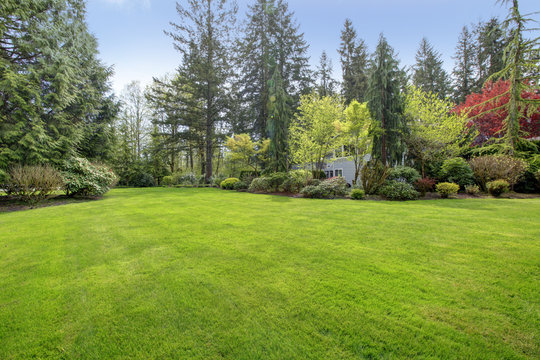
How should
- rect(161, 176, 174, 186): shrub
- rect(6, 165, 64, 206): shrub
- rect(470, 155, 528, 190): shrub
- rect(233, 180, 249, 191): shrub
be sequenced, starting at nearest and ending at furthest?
rect(6, 165, 64, 206): shrub
rect(470, 155, 528, 190): shrub
rect(233, 180, 249, 191): shrub
rect(161, 176, 174, 186): shrub

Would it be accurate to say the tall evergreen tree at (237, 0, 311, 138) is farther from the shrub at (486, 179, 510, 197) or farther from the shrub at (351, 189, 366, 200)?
the shrub at (486, 179, 510, 197)

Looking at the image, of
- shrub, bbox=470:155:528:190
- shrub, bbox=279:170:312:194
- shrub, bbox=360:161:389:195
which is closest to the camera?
shrub, bbox=470:155:528:190

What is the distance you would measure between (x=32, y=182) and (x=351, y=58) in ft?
95.2

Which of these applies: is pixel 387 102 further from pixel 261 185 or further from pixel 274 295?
pixel 274 295

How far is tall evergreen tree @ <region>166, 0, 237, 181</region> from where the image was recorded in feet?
58.5

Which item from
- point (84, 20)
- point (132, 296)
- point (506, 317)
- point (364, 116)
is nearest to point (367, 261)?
point (506, 317)

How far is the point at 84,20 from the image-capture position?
38.8ft

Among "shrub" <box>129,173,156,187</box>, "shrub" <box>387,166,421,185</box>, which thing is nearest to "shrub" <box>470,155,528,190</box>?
"shrub" <box>387,166,421,185</box>

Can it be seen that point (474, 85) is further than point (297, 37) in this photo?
Yes

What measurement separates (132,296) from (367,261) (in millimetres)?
2867

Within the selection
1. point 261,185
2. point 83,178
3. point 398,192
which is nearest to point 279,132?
point 261,185

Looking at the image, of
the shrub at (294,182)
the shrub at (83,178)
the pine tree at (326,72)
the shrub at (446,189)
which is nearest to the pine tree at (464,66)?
the pine tree at (326,72)

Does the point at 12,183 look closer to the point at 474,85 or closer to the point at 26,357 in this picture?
the point at 26,357

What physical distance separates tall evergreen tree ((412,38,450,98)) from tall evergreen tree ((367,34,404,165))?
18.3 metres
